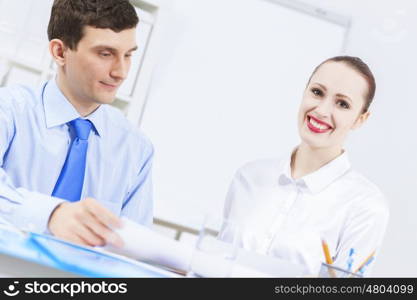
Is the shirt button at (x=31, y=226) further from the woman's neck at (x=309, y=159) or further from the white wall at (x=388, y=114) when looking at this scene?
the white wall at (x=388, y=114)

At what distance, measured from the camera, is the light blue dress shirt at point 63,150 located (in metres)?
1.30

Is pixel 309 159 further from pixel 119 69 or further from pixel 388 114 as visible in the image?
pixel 388 114

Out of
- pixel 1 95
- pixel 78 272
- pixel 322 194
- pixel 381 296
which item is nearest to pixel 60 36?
pixel 1 95

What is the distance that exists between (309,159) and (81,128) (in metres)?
0.69

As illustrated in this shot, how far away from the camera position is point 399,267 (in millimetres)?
2301

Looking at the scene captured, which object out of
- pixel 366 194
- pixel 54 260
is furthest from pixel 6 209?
pixel 366 194

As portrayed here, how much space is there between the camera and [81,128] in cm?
133

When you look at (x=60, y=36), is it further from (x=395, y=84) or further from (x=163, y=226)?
(x=395, y=84)

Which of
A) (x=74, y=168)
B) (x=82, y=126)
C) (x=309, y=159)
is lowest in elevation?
(x=74, y=168)

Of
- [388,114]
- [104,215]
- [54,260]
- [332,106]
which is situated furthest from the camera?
[388,114]

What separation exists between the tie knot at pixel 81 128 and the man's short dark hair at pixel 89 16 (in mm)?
218

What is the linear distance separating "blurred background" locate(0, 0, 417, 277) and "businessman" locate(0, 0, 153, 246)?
2.72 ft

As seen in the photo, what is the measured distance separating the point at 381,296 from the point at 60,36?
107cm

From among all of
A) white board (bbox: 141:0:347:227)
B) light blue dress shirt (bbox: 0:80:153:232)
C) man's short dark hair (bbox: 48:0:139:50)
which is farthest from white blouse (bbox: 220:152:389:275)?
white board (bbox: 141:0:347:227)
